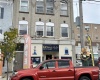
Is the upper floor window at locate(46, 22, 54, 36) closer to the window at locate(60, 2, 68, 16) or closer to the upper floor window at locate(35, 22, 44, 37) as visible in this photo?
the upper floor window at locate(35, 22, 44, 37)

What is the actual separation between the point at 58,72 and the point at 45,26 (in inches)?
599

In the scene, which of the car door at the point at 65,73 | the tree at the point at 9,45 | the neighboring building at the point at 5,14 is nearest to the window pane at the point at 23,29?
the neighboring building at the point at 5,14

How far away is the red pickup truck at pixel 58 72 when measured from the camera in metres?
13.6

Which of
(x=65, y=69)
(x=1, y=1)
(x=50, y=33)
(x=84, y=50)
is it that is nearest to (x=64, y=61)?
(x=65, y=69)

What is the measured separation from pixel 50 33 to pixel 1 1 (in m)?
7.27

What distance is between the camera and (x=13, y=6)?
91.8 ft

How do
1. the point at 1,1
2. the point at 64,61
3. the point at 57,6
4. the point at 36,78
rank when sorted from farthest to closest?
1. the point at 57,6
2. the point at 1,1
3. the point at 64,61
4. the point at 36,78

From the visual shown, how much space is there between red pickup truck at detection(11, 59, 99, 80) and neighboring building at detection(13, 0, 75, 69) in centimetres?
1328

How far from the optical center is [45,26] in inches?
1125

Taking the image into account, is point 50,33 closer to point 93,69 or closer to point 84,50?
point 84,50

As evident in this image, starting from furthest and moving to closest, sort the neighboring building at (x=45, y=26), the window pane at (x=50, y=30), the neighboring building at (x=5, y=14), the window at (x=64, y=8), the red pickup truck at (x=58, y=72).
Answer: the window at (x=64, y=8), the window pane at (x=50, y=30), the neighboring building at (x=45, y=26), the neighboring building at (x=5, y=14), the red pickup truck at (x=58, y=72)

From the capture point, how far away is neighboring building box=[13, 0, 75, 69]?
1086 inches

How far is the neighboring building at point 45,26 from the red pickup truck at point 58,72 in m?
13.3

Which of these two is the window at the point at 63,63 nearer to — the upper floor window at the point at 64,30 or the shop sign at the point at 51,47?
the shop sign at the point at 51,47
